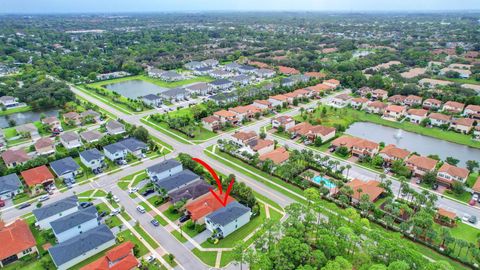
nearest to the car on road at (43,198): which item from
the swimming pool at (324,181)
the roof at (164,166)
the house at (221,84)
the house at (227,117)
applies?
the roof at (164,166)

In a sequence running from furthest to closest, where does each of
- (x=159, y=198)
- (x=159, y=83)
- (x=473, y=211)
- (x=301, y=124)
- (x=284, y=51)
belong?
(x=284, y=51) < (x=159, y=83) < (x=301, y=124) < (x=159, y=198) < (x=473, y=211)

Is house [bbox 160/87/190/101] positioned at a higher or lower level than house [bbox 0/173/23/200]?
higher

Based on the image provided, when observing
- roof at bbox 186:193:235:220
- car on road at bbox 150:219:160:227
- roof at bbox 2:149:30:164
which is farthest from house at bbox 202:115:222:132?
Answer: roof at bbox 2:149:30:164

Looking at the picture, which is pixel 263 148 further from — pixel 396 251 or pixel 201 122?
pixel 396 251

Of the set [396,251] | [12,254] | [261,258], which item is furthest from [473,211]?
[12,254]

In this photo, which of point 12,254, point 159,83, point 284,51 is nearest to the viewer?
point 12,254

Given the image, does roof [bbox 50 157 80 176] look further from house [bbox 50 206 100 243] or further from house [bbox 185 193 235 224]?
house [bbox 185 193 235 224]
